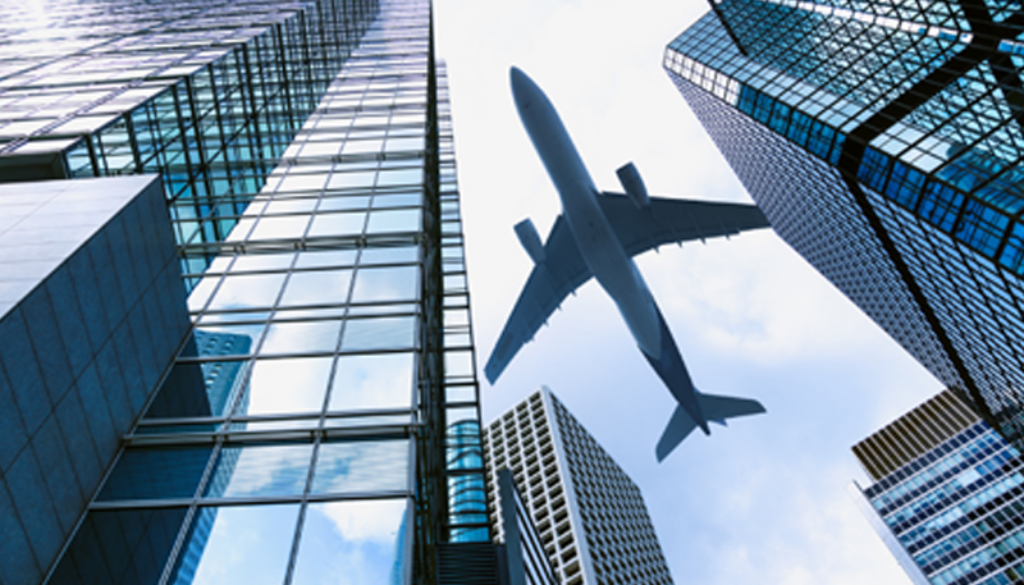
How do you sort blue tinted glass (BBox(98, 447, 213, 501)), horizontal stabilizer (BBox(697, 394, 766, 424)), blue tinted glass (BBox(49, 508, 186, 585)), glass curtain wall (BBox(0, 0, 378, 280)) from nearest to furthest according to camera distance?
blue tinted glass (BBox(49, 508, 186, 585)) → blue tinted glass (BBox(98, 447, 213, 501)) → glass curtain wall (BBox(0, 0, 378, 280)) → horizontal stabilizer (BBox(697, 394, 766, 424))

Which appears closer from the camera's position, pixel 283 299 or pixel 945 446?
pixel 283 299

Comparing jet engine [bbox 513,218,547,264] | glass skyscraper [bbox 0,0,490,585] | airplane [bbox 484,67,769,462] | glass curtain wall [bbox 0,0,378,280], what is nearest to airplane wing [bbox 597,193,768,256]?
airplane [bbox 484,67,769,462]

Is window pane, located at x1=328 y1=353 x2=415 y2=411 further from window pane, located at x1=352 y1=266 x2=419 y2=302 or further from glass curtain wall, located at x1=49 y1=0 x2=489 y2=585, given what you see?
window pane, located at x1=352 y1=266 x2=419 y2=302

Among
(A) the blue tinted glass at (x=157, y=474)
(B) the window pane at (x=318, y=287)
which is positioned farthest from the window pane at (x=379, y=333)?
(A) the blue tinted glass at (x=157, y=474)

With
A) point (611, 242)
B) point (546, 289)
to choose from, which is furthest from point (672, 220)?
point (546, 289)

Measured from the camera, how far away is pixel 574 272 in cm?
4181

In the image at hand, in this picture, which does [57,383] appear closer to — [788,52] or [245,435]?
[245,435]

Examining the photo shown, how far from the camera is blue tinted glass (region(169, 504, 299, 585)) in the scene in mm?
7824

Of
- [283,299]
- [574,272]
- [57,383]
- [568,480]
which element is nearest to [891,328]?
[568,480]

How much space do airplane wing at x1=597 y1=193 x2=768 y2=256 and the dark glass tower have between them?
9281mm

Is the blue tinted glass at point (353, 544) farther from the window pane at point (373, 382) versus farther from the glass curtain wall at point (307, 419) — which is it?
the window pane at point (373, 382)

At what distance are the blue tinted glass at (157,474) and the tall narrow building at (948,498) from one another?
103 meters

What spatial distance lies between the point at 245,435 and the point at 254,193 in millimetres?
12668

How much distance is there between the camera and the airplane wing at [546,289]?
41.1 metres
